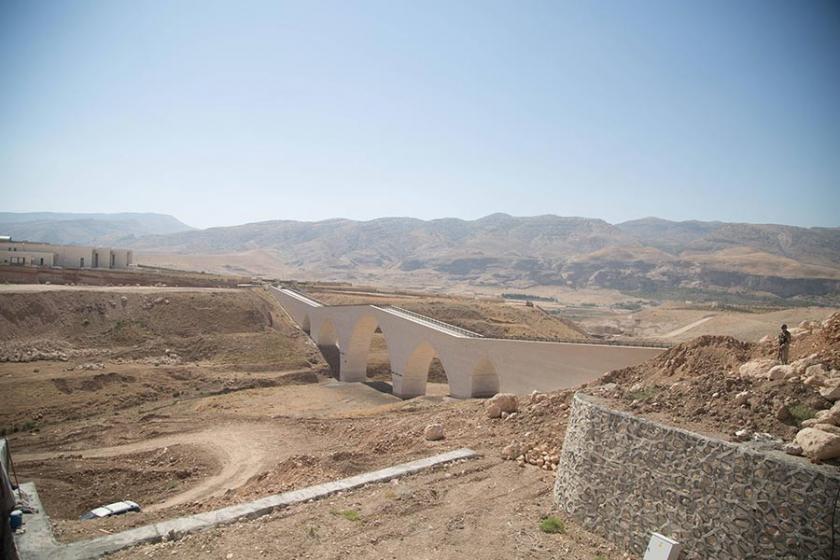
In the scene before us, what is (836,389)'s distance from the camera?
21.1 feet

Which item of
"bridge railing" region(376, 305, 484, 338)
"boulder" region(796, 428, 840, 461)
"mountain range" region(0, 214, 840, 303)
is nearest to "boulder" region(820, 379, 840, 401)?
"boulder" region(796, 428, 840, 461)

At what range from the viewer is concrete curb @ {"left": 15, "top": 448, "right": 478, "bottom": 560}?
21.4 feet

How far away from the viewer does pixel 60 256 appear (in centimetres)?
5247

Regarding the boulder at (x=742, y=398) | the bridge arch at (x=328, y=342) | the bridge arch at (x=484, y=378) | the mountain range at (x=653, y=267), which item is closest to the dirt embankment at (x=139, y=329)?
the bridge arch at (x=328, y=342)

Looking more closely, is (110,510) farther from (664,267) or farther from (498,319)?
(664,267)

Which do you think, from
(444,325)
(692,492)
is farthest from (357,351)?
(692,492)

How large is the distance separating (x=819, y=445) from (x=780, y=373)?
240 centimetres

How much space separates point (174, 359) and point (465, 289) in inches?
3784

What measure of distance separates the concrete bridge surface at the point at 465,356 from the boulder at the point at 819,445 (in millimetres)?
11829

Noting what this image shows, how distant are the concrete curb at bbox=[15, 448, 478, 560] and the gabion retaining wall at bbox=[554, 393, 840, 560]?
10.6 ft

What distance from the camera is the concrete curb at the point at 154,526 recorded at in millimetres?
6508

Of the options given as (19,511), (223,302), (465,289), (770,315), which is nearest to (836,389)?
(19,511)

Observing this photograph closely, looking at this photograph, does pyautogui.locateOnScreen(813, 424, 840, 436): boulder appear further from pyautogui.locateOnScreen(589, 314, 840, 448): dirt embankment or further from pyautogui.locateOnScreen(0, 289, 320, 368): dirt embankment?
pyautogui.locateOnScreen(0, 289, 320, 368): dirt embankment

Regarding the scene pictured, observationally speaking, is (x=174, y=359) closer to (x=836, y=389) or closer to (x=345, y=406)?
(x=345, y=406)
